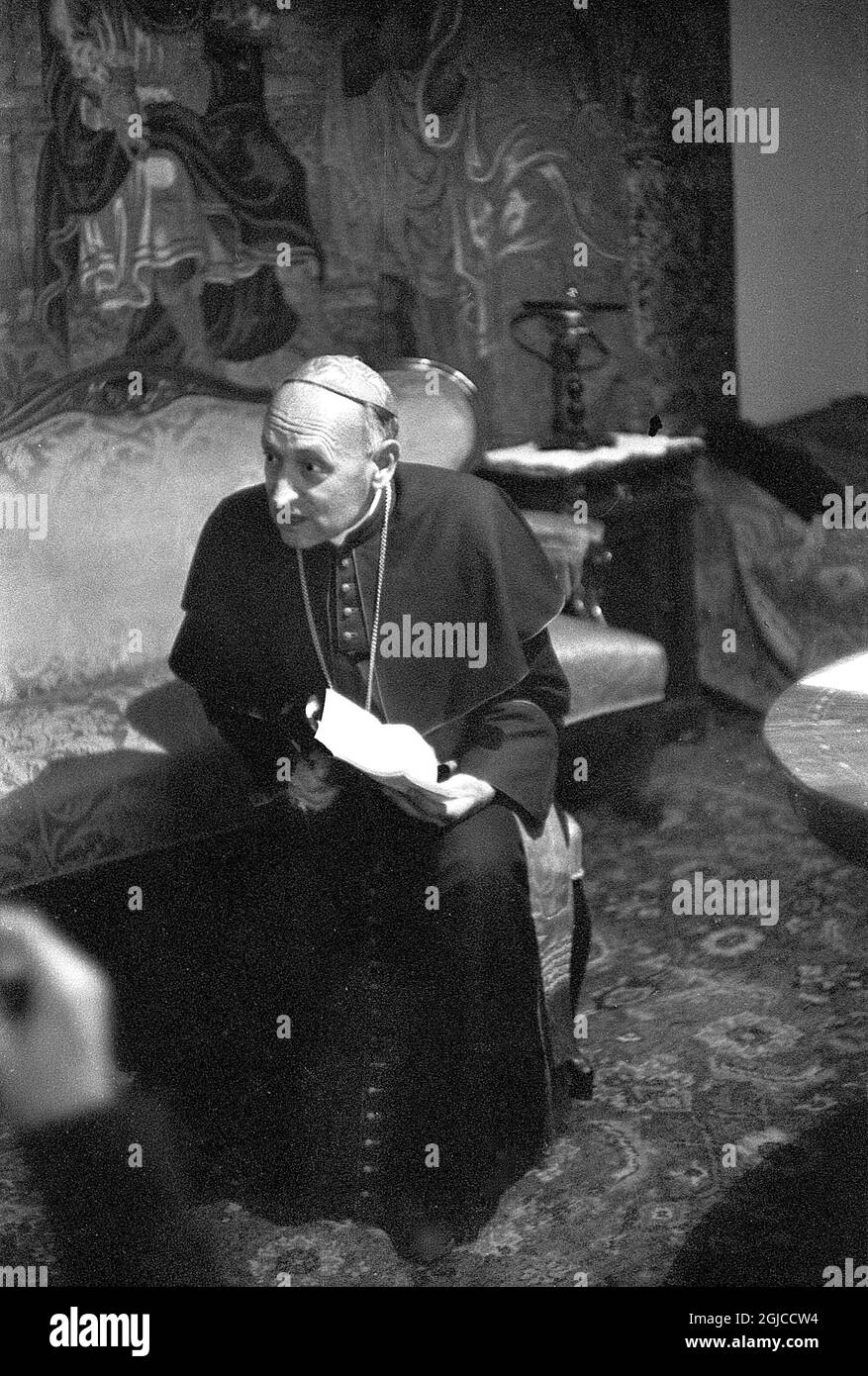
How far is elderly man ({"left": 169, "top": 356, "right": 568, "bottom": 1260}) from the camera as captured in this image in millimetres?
2598

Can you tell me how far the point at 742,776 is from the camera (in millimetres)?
3154

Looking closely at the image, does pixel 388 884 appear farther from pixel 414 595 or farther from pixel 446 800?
pixel 414 595

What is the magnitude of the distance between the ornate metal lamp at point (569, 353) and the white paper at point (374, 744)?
4.35 ft

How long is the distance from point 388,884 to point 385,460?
0.73 metres

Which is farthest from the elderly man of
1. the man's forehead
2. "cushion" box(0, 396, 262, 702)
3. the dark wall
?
the dark wall

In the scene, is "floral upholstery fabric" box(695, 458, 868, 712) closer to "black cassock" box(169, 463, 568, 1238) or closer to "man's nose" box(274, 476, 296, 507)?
"black cassock" box(169, 463, 568, 1238)

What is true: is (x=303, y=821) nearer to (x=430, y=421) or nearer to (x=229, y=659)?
(x=229, y=659)

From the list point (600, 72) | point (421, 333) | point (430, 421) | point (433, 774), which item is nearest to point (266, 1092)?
point (433, 774)

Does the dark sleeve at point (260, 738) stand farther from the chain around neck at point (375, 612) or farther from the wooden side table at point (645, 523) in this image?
the wooden side table at point (645, 523)

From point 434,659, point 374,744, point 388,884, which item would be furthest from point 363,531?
point 388,884

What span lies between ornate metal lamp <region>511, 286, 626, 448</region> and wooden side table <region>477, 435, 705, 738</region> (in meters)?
0.07

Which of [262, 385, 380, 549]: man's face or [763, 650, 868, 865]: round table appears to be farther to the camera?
[262, 385, 380, 549]: man's face

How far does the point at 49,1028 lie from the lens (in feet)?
9.35

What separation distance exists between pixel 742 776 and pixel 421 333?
1.50m
